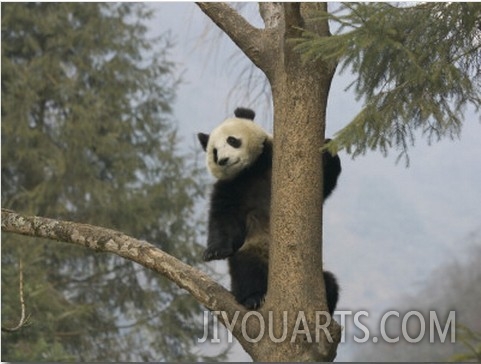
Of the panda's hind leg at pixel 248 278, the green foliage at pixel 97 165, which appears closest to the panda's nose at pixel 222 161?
the panda's hind leg at pixel 248 278

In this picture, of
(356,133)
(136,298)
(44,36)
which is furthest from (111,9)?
(356,133)

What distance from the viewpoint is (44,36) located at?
52.0 ft

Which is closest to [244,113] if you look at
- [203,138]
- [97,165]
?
[203,138]

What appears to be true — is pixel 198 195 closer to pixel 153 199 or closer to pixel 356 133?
pixel 153 199

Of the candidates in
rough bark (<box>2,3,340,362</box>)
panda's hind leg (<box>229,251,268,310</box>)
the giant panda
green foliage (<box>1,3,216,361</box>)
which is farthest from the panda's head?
green foliage (<box>1,3,216,361</box>)

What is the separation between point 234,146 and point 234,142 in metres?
0.02

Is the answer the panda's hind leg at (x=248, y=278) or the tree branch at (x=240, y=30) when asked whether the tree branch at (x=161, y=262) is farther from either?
the tree branch at (x=240, y=30)

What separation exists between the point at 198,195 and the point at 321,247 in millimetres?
11616

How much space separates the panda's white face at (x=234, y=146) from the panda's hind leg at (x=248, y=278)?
21.2 inches

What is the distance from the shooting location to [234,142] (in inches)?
203

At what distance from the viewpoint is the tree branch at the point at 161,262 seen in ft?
13.5

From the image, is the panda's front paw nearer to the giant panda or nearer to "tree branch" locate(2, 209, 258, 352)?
the giant panda

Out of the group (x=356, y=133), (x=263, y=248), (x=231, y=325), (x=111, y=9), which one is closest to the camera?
(x=356, y=133)

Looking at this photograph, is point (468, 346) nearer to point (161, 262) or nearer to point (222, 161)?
point (161, 262)
